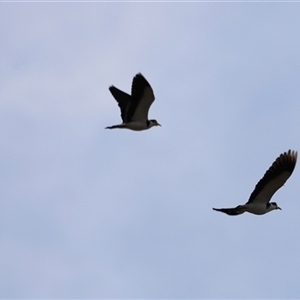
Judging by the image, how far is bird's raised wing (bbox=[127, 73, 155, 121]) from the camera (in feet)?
116

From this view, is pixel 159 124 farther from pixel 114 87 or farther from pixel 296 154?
pixel 296 154

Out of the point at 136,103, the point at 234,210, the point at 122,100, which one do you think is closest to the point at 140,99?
the point at 136,103

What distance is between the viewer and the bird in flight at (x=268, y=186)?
34.9 m

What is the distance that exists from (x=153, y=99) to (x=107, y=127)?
1.72 m

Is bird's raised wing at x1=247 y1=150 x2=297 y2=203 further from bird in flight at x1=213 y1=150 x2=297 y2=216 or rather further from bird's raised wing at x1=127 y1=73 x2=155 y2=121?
bird's raised wing at x1=127 y1=73 x2=155 y2=121

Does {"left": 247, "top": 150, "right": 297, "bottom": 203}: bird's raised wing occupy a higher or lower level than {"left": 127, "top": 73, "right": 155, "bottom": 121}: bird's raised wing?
lower

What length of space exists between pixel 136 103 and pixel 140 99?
0.26 m

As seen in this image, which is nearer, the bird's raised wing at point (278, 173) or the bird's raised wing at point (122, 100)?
the bird's raised wing at point (278, 173)

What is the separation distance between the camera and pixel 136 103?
119 ft

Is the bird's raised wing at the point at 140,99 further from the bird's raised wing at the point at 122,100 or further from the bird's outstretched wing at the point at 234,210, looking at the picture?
the bird's outstretched wing at the point at 234,210

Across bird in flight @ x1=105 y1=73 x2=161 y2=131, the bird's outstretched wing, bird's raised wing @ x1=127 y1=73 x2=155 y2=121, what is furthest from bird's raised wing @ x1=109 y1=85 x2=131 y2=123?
the bird's outstretched wing

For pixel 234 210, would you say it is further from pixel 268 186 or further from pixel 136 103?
pixel 136 103

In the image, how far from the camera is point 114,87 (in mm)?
37312

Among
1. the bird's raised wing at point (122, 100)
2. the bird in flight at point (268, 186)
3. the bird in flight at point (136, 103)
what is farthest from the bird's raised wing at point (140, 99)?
the bird in flight at point (268, 186)
